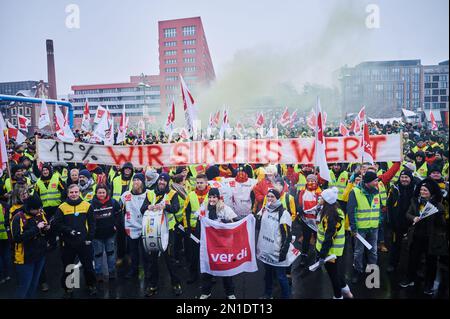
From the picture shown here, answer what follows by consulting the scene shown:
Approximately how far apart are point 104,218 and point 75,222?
0.53 metres

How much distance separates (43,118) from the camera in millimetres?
13305

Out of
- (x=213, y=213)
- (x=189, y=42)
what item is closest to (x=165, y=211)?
(x=213, y=213)

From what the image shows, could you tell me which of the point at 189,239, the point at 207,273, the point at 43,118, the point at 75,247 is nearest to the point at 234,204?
the point at 189,239

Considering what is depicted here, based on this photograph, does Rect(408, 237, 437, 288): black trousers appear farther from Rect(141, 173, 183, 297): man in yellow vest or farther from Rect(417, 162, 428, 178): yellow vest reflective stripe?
Rect(417, 162, 428, 178): yellow vest reflective stripe

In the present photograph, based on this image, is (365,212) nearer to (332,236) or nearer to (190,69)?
(332,236)

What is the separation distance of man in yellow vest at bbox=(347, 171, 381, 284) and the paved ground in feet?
1.47

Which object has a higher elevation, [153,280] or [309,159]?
[309,159]

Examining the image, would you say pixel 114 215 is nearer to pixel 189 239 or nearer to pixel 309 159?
pixel 189 239

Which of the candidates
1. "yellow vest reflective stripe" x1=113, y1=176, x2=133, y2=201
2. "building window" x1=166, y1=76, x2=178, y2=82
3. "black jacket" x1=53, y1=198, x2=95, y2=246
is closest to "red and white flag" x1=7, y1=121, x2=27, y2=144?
"yellow vest reflective stripe" x1=113, y1=176, x2=133, y2=201

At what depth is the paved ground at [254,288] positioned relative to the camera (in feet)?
16.8

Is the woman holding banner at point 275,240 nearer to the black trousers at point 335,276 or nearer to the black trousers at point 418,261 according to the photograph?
the black trousers at point 335,276

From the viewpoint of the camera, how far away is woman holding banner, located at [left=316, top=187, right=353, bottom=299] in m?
4.65

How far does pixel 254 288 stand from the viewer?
17.6 feet
